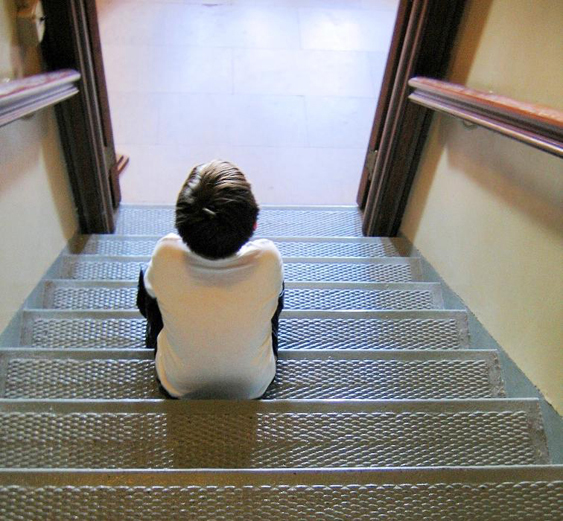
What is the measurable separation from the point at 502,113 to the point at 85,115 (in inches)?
60.3

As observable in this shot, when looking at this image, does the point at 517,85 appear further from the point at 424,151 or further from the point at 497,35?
the point at 424,151

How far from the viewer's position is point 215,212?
1070 mm

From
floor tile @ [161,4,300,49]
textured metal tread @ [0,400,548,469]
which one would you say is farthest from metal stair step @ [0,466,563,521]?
floor tile @ [161,4,300,49]

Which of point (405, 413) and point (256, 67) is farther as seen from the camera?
point (256, 67)

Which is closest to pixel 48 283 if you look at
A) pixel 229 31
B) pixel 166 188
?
pixel 166 188

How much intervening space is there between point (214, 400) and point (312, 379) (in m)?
0.34

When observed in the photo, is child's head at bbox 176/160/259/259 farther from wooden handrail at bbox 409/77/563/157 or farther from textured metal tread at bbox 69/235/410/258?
textured metal tread at bbox 69/235/410/258

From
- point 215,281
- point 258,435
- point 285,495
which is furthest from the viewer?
point 258,435

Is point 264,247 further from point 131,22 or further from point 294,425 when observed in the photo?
point 131,22

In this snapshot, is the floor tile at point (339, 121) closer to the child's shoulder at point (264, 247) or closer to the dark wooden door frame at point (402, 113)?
the dark wooden door frame at point (402, 113)

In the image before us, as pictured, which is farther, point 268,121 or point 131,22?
point 131,22

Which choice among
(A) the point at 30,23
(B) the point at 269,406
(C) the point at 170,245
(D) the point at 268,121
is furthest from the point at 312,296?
(D) the point at 268,121

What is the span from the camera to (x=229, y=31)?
14.5 ft

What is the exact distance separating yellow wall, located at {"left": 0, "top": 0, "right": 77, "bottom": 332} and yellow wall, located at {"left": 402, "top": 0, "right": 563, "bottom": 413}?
1.54 meters
